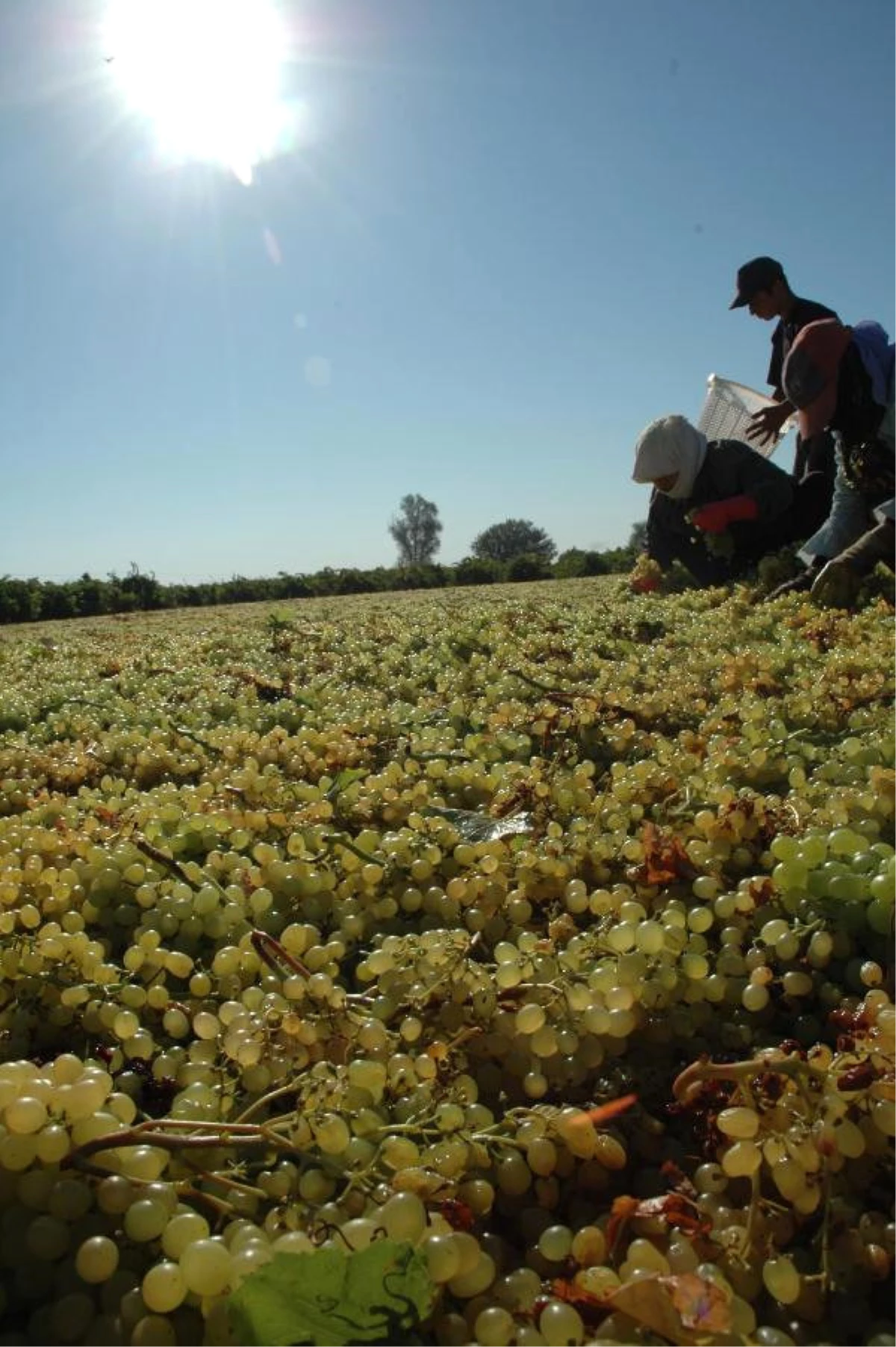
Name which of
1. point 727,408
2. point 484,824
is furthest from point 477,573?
point 484,824

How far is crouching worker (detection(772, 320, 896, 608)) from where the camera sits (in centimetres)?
446

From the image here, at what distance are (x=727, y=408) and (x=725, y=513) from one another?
4.08m

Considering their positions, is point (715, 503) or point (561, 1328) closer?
point (561, 1328)

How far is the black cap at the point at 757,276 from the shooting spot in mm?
5902

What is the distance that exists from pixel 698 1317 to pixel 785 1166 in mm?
222

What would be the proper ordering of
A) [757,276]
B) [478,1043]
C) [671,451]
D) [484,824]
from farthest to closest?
1. [671,451]
2. [757,276]
3. [484,824]
4. [478,1043]

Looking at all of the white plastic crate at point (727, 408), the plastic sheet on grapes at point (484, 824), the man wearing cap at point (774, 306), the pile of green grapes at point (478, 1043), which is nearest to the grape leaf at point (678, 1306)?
the pile of green grapes at point (478, 1043)

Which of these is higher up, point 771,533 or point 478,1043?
point 771,533

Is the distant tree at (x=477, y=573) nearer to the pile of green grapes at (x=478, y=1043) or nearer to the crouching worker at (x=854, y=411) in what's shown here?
the crouching worker at (x=854, y=411)

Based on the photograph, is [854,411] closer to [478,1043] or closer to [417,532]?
[478,1043]

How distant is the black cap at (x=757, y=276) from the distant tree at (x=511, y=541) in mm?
70767

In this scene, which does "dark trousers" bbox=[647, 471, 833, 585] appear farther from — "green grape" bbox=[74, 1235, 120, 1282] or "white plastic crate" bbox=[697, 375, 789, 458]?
"green grape" bbox=[74, 1235, 120, 1282]

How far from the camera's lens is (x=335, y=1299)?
26.0 inches

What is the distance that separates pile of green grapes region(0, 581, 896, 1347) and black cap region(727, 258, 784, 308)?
467 centimetres
